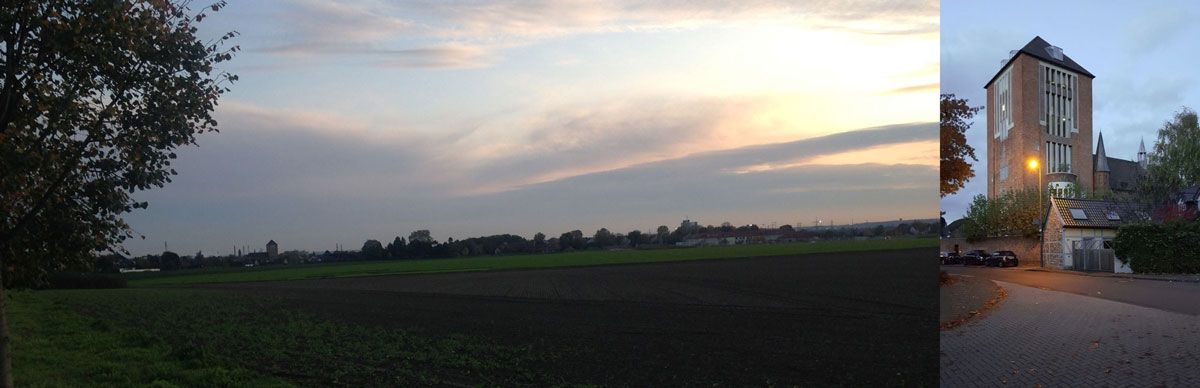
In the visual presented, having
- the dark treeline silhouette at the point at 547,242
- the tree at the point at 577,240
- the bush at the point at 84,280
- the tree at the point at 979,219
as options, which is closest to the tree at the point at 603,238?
the dark treeline silhouette at the point at 547,242

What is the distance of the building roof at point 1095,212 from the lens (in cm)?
1009

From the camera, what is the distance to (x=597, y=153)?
14703 millimetres

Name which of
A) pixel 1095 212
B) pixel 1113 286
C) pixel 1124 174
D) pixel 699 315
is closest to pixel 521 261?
pixel 699 315

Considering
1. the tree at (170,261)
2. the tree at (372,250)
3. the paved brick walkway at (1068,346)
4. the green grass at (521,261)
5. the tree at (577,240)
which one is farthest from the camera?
the tree at (577,240)

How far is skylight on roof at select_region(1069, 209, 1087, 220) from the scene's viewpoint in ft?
33.7

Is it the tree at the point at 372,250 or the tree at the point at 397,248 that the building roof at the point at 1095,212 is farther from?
the tree at the point at 372,250

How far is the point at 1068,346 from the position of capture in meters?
10.1

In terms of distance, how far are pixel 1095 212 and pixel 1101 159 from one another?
1082 mm

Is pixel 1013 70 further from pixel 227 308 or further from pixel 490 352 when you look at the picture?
pixel 227 308

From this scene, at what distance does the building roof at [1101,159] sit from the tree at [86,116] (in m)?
12.3

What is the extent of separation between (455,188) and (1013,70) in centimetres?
926

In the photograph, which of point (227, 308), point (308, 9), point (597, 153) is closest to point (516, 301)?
point (597, 153)

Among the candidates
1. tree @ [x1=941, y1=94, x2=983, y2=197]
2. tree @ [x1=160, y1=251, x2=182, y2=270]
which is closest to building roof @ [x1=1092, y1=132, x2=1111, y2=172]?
tree @ [x1=941, y1=94, x2=983, y2=197]

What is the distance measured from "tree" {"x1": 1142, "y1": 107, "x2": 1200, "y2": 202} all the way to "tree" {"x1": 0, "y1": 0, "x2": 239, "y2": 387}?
14369 mm
